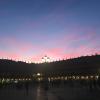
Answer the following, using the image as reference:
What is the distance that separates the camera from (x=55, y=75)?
114312 mm

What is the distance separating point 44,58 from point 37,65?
257ft

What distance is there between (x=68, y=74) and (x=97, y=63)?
616 inches

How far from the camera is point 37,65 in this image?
5413 inches

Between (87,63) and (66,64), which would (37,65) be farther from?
(87,63)

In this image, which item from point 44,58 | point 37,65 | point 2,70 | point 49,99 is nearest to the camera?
point 49,99

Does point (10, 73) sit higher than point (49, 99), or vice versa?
point (10, 73)

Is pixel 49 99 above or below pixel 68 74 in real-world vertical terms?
below

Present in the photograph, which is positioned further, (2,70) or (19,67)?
(19,67)

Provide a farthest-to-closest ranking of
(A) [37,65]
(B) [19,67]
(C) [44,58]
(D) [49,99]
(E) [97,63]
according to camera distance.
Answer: (A) [37,65] < (B) [19,67] < (E) [97,63] < (C) [44,58] < (D) [49,99]

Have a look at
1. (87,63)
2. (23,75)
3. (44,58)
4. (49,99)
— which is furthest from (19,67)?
(49,99)

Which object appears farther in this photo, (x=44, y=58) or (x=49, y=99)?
(x=44, y=58)

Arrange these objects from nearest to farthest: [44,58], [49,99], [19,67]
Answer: [49,99]
[44,58]
[19,67]

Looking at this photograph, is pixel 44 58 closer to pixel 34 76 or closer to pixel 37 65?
pixel 34 76

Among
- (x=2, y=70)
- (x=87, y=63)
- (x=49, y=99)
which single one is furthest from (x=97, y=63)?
(x=49, y=99)
